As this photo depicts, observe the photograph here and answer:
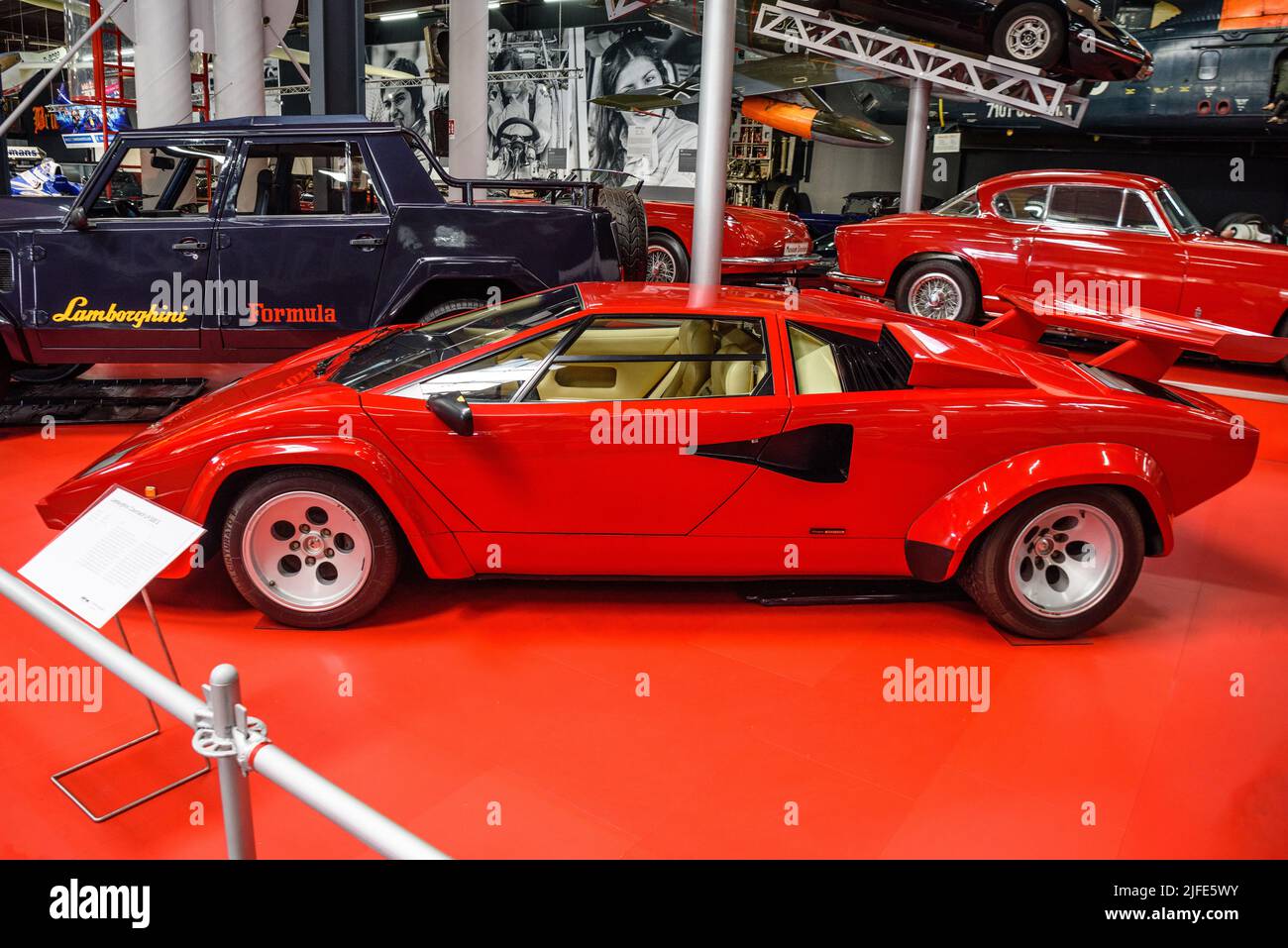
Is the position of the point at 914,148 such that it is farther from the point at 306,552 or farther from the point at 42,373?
the point at 306,552

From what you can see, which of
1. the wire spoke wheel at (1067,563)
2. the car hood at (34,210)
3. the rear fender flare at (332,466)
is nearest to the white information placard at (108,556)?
the rear fender flare at (332,466)

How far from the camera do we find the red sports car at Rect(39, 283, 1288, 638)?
3.41m

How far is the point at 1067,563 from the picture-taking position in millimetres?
3699

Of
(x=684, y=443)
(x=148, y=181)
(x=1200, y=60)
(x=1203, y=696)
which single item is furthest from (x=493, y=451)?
(x=1200, y=60)

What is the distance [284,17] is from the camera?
33.8 feet

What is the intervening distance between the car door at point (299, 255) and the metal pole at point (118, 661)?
3831mm

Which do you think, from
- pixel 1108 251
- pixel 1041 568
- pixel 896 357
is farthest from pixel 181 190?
pixel 1108 251

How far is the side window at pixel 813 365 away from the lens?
3.58m

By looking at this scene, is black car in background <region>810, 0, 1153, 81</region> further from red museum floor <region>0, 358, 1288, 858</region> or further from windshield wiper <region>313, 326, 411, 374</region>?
windshield wiper <region>313, 326, 411, 374</region>

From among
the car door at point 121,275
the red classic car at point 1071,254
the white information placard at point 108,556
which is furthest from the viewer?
the red classic car at point 1071,254

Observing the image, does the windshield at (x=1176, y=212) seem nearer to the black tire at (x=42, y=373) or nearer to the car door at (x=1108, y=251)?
the car door at (x=1108, y=251)

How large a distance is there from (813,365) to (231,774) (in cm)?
262

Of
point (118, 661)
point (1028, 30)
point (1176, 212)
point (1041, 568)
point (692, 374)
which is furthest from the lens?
point (1028, 30)

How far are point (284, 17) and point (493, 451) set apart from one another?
908 cm
